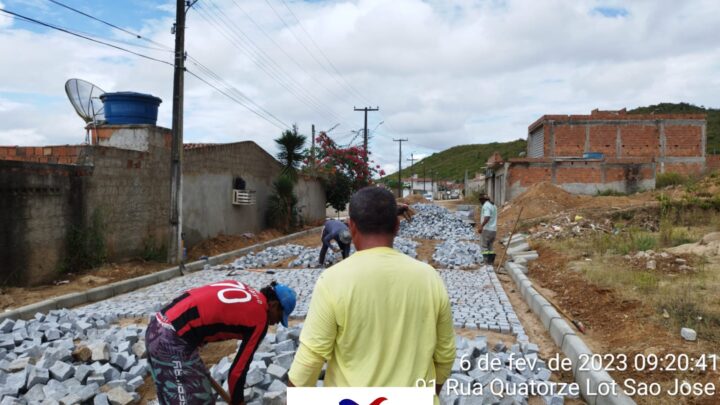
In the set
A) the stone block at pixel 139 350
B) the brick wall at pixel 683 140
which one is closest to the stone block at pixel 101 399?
the stone block at pixel 139 350

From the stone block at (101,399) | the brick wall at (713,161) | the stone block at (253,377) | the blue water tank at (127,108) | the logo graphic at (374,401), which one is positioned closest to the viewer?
the logo graphic at (374,401)

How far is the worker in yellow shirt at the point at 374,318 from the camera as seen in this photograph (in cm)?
195

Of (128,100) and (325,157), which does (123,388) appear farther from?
(325,157)

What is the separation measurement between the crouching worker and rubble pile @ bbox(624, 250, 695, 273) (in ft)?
23.0

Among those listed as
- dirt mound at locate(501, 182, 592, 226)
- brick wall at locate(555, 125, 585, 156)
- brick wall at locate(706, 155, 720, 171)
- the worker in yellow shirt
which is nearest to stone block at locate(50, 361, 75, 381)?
the worker in yellow shirt

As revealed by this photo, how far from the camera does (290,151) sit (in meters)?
18.6

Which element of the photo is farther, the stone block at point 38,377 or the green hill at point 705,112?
the green hill at point 705,112

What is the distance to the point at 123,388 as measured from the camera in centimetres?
421

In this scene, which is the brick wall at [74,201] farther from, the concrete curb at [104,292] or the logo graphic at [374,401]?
the logo graphic at [374,401]

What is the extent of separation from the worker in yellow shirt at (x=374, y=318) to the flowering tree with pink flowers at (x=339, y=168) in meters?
23.0

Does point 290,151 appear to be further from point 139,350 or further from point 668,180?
point 668,180

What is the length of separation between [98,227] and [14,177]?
1.97 meters

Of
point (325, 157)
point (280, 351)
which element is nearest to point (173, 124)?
point (280, 351)

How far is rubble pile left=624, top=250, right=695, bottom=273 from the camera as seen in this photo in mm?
7910
